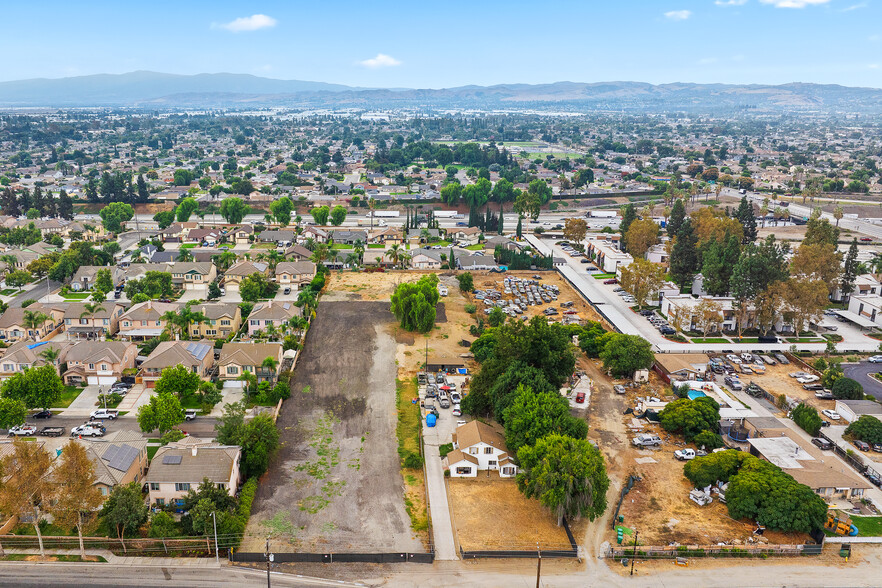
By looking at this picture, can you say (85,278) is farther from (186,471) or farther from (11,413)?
(186,471)

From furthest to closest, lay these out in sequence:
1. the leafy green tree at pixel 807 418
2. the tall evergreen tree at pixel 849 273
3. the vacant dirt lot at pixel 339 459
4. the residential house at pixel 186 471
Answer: the tall evergreen tree at pixel 849 273
the leafy green tree at pixel 807 418
the residential house at pixel 186 471
the vacant dirt lot at pixel 339 459

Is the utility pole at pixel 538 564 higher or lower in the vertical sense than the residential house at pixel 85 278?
lower

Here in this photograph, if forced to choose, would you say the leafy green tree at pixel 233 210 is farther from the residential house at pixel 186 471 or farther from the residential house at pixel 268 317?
the residential house at pixel 186 471

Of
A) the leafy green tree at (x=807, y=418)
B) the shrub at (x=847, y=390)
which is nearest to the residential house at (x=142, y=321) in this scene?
the leafy green tree at (x=807, y=418)

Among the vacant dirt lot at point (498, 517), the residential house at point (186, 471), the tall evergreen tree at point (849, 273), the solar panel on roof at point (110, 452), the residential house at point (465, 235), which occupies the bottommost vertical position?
the vacant dirt lot at point (498, 517)

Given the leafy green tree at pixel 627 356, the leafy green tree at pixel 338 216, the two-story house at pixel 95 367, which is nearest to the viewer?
the two-story house at pixel 95 367

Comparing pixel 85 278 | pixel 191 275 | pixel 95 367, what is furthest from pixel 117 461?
pixel 85 278

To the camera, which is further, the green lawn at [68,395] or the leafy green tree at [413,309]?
the leafy green tree at [413,309]

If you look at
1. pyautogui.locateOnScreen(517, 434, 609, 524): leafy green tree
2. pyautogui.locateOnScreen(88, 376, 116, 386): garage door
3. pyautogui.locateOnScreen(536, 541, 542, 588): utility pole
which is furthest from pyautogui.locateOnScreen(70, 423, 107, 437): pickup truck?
pyautogui.locateOnScreen(536, 541, 542, 588): utility pole
